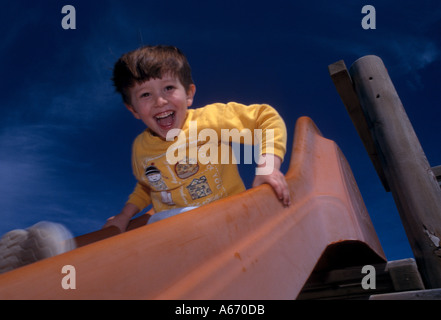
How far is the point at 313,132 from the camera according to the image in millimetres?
1822

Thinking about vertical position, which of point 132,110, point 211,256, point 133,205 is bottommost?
point 211,256

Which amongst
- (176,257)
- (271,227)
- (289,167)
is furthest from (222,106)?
(176,257)

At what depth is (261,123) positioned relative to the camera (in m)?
1.46

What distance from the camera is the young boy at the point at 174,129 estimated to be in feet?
5.21

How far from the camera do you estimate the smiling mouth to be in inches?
66.6

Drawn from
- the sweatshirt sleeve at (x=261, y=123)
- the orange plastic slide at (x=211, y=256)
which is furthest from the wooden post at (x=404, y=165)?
the sweatshirt sleeve at (x=261, y=123)

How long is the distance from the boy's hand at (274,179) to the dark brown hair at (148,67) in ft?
2.80

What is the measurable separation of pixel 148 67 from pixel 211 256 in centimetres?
126

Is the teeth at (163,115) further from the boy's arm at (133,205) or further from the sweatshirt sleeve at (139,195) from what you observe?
the boy's arm at (133,205)

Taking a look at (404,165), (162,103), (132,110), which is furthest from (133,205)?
(404,165)

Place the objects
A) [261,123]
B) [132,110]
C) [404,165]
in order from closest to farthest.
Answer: [261,123], [404,165], [132,110]

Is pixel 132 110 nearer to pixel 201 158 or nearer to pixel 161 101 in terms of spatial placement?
pixel 161 101

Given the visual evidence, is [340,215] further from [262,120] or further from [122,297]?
[122,297]

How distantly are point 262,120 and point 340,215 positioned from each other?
533 mm
